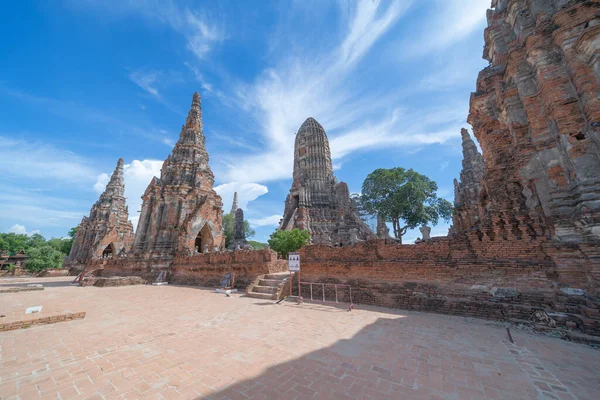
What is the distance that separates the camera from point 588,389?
3033 mm

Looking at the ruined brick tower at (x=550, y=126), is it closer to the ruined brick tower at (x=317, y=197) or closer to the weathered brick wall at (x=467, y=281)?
the weathered brick wall at (x=467, y=281)

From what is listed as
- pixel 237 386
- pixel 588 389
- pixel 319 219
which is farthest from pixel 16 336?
pixel 319 219

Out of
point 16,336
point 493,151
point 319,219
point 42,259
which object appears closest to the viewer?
point 16,336

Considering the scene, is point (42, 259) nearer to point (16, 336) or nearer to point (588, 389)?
point (16, 336)

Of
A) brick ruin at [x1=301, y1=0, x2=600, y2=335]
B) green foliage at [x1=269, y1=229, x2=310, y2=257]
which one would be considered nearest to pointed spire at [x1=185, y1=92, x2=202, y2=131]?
green foliage at [x1=269, y1=229, x2=310, y2=257]

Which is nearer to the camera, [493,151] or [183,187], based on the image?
[493,151]

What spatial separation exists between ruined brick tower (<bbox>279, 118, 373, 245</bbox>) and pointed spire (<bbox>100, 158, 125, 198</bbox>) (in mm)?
27057

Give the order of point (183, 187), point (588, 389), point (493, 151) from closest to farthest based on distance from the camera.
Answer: point (588, 389) → point (493, 151) → point (183, 187)

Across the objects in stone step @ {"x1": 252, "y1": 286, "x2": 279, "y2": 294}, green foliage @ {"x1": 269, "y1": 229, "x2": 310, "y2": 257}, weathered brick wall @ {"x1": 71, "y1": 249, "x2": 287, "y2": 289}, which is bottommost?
stone step @ {"x1": 252, "y1": 286, "x2": 279, "y2": 294}

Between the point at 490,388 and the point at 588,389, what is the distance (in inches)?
49.3

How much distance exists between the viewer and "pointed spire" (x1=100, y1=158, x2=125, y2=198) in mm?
37469

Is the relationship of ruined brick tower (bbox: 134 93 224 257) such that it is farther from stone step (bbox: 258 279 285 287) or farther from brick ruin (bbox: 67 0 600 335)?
brick ruin (bbox: 67 0 600 335)

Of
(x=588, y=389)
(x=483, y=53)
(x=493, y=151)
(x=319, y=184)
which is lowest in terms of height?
(x=588, y=389)

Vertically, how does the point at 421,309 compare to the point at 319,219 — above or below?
below
